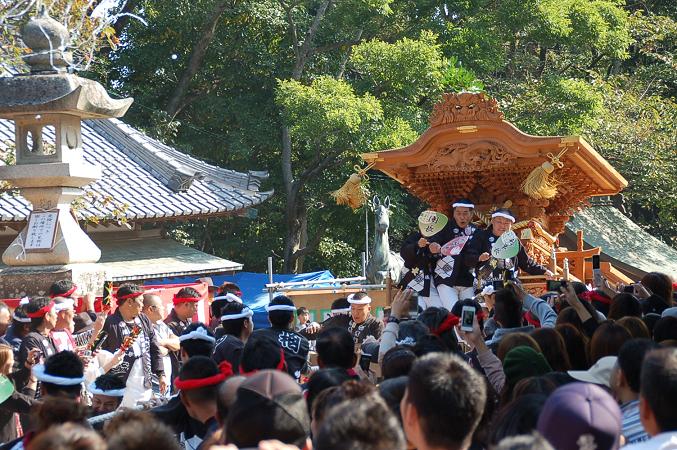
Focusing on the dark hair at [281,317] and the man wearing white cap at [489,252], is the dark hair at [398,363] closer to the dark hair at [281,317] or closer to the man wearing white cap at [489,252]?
the dark hair at [281,317]

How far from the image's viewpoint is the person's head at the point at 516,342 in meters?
5.14

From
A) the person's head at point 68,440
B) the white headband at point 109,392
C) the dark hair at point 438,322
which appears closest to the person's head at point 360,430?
the person's head at point 68,440

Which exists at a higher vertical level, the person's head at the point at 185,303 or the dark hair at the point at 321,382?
the person's head at the point at 185,303

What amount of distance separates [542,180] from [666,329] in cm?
464

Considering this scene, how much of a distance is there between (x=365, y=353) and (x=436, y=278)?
11.5 feet

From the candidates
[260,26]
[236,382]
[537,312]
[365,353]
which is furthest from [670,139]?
[236,382]

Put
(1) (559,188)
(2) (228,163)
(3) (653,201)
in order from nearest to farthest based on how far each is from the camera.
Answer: (1) (559,188), (3) (653,201), (2) (228,163)

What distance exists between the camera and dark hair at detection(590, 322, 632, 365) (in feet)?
17.0

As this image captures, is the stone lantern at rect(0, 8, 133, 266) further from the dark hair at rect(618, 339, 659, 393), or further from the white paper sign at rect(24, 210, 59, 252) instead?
the dark hair at rect(618, 339, 659, 393)

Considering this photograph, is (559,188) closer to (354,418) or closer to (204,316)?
(204,316)

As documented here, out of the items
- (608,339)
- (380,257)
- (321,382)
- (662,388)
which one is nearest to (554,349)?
(608,339)

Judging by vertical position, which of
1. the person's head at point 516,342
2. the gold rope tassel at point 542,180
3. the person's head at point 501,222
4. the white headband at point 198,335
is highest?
the gold rope tassel at point 542,180

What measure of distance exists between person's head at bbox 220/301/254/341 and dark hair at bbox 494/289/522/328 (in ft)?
5.92

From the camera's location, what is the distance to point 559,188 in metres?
11.3
